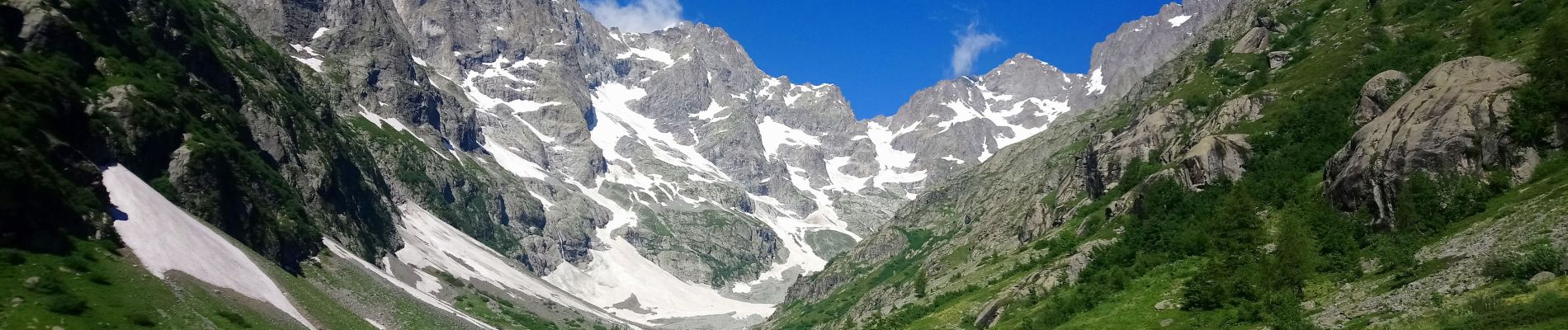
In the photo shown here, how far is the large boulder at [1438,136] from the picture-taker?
32531 mm

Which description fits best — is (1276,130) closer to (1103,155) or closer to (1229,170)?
(1229,170)

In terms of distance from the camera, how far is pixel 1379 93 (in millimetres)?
45812

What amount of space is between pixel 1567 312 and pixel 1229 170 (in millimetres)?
34338

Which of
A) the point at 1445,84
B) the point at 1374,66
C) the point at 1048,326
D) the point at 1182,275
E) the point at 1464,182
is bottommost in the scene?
the point at 1048,326

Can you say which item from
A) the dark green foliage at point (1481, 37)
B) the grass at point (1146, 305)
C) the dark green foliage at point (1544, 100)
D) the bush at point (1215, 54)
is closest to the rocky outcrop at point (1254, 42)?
the bush at point (1215, 54)

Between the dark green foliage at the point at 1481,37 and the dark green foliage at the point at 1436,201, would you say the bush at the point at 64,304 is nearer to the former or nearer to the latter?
the dark green foliage at the point at 1436,201

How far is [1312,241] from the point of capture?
3606 cm

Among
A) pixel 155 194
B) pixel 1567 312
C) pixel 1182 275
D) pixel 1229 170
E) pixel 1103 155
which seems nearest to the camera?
pixel 1567 312

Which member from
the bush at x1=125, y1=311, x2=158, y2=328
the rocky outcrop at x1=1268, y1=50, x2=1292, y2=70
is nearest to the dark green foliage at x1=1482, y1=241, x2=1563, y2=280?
the rocky outcrop at x1=1268, y1=50, x2=1292, y2=70

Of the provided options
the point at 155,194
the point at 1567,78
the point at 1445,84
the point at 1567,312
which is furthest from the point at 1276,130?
the point at 155,194

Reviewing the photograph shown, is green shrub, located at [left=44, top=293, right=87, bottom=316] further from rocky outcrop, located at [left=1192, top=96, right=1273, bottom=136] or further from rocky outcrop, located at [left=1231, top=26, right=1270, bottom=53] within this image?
rocky outcrop, located at [left=1231, top=26, right=1270, bottom=53]

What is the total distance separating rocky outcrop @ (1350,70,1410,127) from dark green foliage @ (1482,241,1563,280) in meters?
23.1

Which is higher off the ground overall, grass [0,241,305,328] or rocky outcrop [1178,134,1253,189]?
rocky outcrop [1178,134,1253,189]

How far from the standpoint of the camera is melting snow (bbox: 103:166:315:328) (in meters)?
56.5
